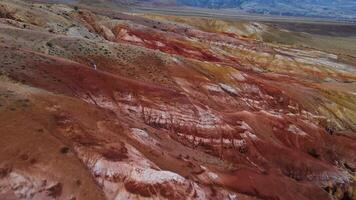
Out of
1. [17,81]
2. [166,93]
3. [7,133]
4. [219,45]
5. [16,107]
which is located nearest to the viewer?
[7,133]

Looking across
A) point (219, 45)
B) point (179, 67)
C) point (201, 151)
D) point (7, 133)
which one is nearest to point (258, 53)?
point (219, 45)

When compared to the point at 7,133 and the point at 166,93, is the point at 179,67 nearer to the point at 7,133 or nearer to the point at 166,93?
the point at 166,93

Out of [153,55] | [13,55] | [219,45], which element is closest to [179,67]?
[153,55]

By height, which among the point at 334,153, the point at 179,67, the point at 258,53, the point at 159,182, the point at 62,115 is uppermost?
the point at 62,115

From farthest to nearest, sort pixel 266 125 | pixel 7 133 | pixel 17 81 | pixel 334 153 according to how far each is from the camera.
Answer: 1. pixel 334 153
2. pixel 266 125
3. pixel 17 81
4. pixel 7 133

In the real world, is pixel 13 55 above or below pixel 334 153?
above

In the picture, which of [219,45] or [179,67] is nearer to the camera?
[179,67]
